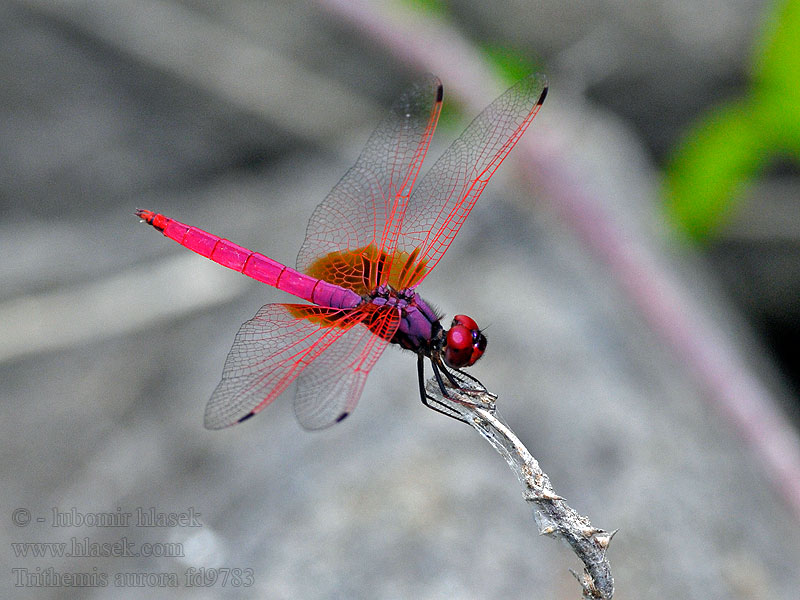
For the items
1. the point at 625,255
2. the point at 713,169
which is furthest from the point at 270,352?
the point at 713,169

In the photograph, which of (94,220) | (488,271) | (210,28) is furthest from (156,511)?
(210,28)

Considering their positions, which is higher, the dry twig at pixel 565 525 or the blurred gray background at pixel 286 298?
the blurred gray background at pixel 286 298

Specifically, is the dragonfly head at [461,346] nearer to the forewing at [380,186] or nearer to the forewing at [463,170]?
the forewing at [463,170]


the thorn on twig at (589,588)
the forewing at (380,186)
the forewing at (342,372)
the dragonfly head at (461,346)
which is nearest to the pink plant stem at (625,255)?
the forewing at (380,186)

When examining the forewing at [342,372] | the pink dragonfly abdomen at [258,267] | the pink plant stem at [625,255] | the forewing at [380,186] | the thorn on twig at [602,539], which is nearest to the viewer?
the thorn on twig at [602,539]

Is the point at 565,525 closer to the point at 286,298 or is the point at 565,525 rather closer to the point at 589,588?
the point at 589,588

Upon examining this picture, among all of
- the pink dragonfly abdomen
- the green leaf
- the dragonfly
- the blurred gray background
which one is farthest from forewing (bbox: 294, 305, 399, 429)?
the green leaf
